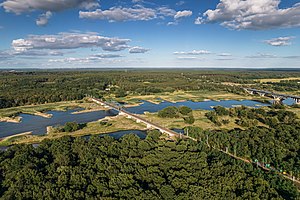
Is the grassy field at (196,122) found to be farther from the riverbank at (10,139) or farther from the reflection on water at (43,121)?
the riverbank at (10,139)

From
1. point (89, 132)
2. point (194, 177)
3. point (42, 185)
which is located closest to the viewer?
point (42, 185)

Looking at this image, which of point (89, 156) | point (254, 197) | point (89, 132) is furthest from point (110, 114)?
point (254, 197)

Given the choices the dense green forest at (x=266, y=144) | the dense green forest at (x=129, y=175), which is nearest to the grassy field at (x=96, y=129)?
the dense green forest at (x=129, y=175)

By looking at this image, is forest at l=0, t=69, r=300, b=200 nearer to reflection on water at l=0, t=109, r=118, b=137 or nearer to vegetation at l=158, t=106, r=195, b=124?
vegetation at l=158, t=106, r=195, b=124

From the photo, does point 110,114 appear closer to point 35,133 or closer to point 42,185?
point 35,133

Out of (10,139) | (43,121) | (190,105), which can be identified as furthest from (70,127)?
(190,105)

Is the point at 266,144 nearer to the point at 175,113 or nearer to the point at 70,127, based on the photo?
the point at 175,113
